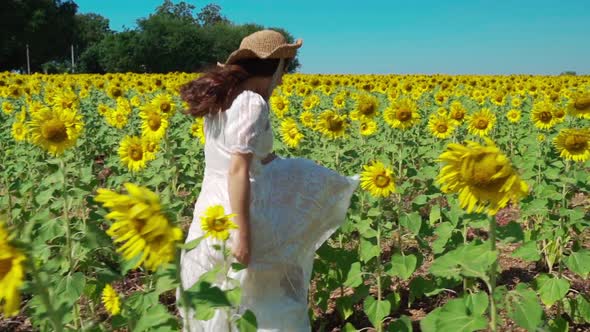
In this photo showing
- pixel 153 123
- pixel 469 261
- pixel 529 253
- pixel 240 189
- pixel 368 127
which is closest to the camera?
pixel 469 261

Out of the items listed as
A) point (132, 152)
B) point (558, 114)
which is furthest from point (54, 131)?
point (558, 114)

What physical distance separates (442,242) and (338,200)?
20.4 inches

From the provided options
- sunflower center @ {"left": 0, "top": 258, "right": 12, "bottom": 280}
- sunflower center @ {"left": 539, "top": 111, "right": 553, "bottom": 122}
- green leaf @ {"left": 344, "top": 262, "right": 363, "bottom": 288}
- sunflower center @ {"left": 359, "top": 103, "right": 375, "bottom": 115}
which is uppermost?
sunflower center @ {"left": 359, "top": 103, "right": 375, "bottom": 115}

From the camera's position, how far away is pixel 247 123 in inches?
91.5

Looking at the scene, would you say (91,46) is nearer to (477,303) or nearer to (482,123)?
(482,123)

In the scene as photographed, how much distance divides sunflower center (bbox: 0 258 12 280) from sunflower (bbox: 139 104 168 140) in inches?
117

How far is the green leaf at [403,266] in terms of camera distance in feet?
8.89

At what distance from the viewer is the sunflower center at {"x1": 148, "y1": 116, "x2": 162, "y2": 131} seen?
13.5 feet

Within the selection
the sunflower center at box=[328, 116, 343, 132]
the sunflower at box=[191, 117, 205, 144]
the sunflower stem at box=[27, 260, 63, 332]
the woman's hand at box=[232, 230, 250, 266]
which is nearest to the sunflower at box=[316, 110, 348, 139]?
the sunflower center at box=[328, 116, 343, 132]

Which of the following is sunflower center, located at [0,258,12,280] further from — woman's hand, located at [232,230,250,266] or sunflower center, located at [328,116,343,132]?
sunflower center, located at [328,116,343,132]

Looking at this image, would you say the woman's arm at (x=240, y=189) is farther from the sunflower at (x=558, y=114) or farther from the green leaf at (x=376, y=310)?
the sunflower at (x=558, y=114)

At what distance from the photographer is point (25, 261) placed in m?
1.15

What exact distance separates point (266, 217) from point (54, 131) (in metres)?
1.29

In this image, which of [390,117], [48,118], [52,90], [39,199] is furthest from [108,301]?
[52,90]
